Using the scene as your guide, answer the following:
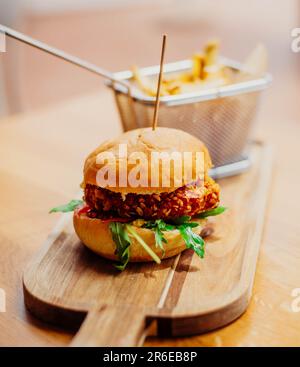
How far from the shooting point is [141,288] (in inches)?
57.8

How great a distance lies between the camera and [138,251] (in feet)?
5.07

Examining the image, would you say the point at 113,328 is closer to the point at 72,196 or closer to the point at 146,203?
the point at 146,203

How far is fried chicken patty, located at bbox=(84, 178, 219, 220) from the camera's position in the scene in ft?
5.09

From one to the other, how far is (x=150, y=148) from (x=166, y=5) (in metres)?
9.19

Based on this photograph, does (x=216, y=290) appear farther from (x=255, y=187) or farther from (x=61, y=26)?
(x=61, y=26)

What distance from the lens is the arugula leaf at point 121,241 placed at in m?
1.52

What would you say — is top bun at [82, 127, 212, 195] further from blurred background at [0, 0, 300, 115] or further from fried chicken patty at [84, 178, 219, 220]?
blurred background at [0, 0, 300, 115]

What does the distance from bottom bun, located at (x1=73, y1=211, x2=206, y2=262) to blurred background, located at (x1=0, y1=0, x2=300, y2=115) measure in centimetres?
333

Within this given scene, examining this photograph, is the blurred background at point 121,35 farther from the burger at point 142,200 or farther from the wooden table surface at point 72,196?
the burger at point 142,200

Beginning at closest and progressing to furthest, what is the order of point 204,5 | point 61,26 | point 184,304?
point 184,304
point 61,26
point 204,5

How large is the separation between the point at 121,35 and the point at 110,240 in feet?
24.5
